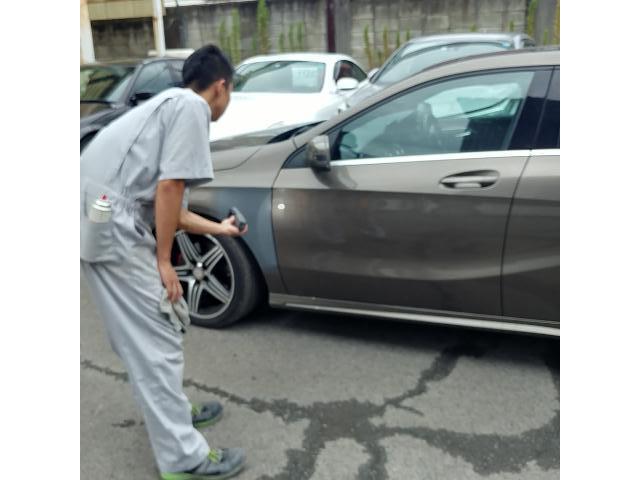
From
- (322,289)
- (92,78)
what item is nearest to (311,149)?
(322,289)

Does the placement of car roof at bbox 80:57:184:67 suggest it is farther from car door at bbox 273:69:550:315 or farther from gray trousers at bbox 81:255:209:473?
gray trousers at bbox 81:255:209:473

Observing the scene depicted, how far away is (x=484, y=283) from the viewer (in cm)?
298

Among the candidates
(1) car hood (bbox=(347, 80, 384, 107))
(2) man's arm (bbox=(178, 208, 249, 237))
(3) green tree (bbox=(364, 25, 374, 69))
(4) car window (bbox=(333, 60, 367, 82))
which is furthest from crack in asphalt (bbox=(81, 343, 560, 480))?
(3) green tree (bbox=(364, 25, 374, 69))

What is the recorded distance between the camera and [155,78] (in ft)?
22.9

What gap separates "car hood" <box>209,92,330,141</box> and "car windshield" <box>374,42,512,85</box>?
0.75 m

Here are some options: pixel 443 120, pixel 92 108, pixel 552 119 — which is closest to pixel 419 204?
pixel 443 120

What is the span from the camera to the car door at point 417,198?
9.62ft

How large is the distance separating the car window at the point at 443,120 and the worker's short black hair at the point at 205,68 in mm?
1208

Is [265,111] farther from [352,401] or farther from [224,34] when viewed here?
[224,34]

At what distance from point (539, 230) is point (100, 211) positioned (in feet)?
6.34

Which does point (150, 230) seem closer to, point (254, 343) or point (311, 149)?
point (311, 149)

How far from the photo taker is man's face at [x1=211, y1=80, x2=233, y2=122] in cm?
218

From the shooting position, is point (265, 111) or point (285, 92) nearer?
point (265, 111)

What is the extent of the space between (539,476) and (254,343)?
5.70 ft
